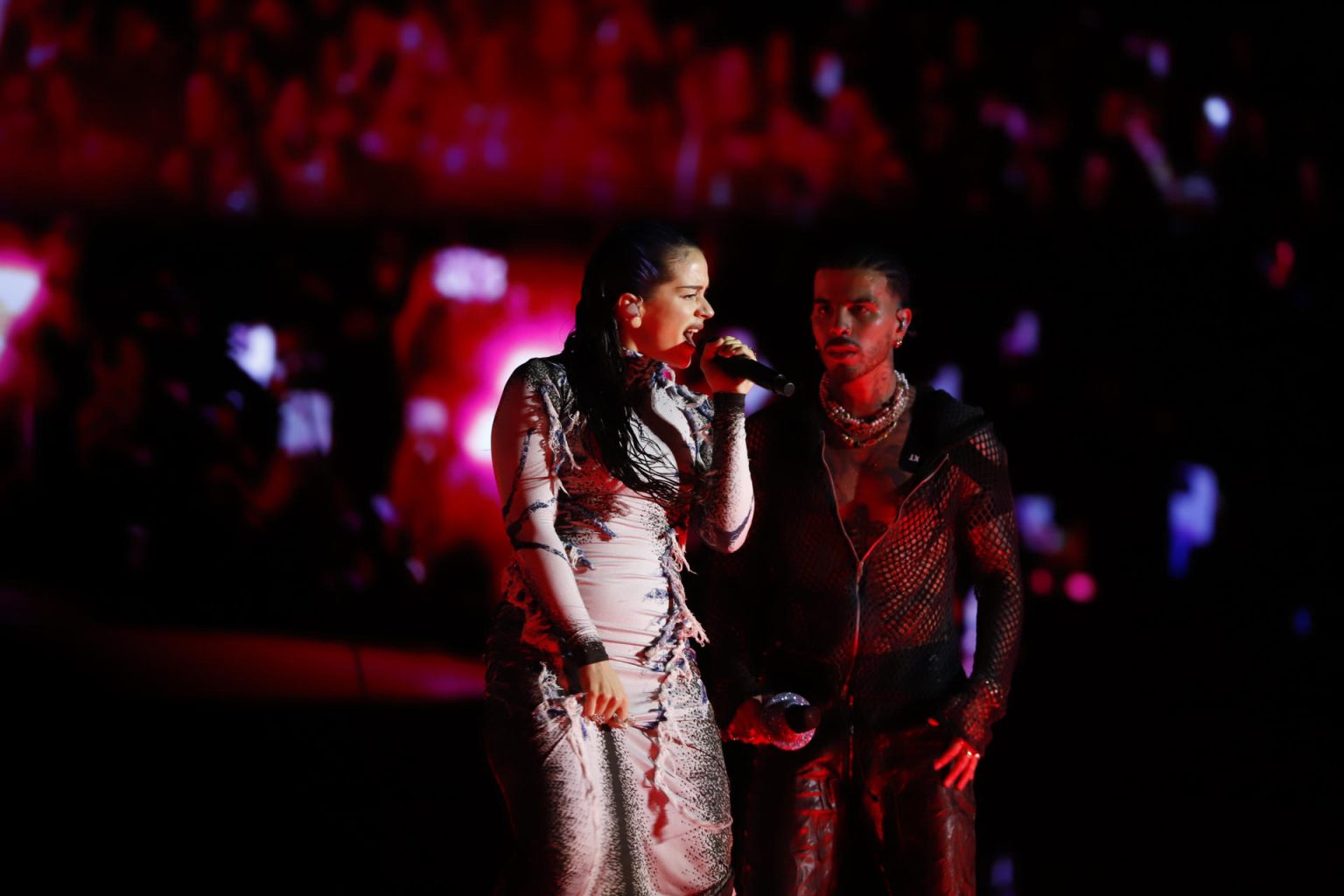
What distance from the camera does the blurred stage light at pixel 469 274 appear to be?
5.74 meters

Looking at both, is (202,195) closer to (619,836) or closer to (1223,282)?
(1223,282)

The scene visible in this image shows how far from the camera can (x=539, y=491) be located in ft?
6.14

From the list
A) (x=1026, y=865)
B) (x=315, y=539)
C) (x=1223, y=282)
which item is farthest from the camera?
(x=315, y=539)

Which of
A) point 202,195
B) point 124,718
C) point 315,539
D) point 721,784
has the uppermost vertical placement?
point 202,195

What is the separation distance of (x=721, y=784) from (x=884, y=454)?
766mm

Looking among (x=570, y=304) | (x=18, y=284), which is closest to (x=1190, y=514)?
(x=570, y=304)

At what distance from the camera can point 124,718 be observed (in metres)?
4.44

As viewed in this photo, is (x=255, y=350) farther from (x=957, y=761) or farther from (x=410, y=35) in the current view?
(x=957, y=761)

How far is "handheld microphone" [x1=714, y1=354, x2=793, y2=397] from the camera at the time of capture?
1831 mm

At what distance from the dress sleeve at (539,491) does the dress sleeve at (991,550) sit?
0.88m

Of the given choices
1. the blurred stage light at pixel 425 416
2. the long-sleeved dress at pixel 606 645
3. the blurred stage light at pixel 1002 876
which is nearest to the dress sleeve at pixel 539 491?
the long-sleeved dress at pixel 606 645

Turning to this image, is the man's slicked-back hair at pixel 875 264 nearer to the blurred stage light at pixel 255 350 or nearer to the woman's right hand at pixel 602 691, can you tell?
the woman's right hand at pixel 602 691

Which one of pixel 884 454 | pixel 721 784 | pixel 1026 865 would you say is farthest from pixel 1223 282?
pixel 721 784

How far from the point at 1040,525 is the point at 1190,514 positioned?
51 cm
